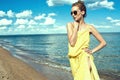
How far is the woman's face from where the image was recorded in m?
4.30

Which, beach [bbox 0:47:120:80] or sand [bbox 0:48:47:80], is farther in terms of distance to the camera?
beach [bbox 0:47:120:80]

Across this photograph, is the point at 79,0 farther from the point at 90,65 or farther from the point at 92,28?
the point at 90,65

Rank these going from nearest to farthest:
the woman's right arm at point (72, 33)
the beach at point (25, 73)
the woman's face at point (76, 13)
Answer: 1. the woman's right arm at point (72, 33)
2. the woman's face at point (76, 13)
3. the beach at point (25, 73)

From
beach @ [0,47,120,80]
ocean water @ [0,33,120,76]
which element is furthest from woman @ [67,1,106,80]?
ocean water @ [0,33,120,76]

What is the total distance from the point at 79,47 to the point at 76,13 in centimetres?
54

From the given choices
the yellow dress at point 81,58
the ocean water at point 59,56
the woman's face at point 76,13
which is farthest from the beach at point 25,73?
the woman's face at point 76,13

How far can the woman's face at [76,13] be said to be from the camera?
4.30 metres

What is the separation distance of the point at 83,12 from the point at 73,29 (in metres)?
0.34

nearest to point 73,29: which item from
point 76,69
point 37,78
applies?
point 76,69

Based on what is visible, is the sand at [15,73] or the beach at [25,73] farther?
the beach at [25,73]

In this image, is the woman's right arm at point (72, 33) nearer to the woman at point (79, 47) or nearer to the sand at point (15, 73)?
the woman at point (79, 47)

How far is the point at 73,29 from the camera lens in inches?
167

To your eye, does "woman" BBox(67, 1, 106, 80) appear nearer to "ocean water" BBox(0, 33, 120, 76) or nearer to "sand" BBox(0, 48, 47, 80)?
"sand" BBox(0, 48, 47, 80)

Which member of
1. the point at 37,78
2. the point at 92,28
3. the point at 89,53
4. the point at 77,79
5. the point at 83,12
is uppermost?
the point at 83,12
